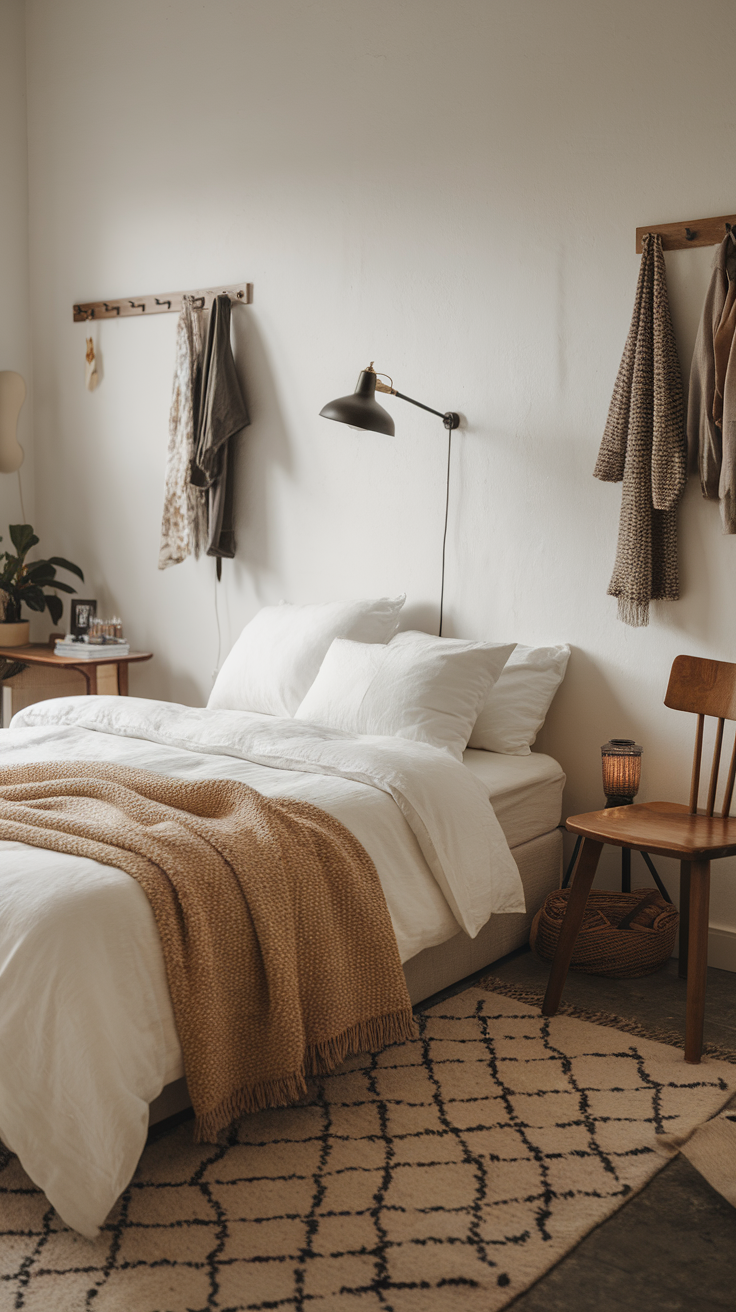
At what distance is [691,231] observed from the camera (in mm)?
2953

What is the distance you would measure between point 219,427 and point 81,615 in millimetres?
1130

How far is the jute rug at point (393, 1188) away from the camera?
1.66m

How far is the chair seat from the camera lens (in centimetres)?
237

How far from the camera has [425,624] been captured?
12.0 feet

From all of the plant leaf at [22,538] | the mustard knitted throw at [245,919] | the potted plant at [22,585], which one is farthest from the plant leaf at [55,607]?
the mustard knitted throw at [245,919]

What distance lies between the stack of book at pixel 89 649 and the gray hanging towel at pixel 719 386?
2.47m

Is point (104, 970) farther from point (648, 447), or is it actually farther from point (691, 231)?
point (691, 231)

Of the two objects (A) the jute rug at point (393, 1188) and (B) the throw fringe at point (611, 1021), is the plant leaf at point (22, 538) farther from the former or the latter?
(A) the jute rug at point (393, 1188)

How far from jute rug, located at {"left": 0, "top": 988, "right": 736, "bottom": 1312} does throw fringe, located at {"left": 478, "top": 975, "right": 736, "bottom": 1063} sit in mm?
47

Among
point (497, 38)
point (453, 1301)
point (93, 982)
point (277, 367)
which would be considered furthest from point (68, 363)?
point (453, 1301)

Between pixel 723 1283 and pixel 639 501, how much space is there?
197 centimetres

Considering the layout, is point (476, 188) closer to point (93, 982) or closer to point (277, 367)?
point (277, 367)

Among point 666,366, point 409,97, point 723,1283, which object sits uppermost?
point 409,97

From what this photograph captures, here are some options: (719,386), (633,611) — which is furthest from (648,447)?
(633,611)
